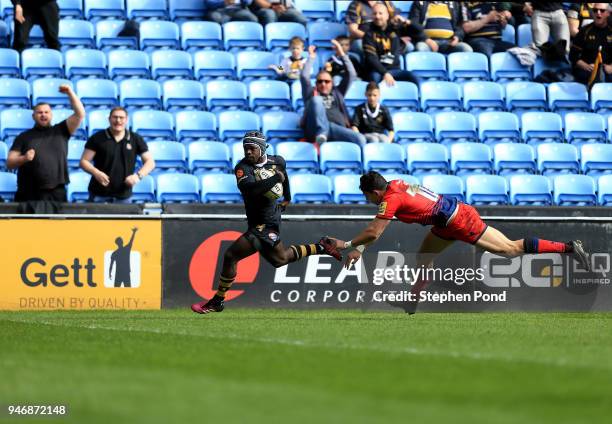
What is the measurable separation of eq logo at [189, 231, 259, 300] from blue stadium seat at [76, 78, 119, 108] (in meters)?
4.42

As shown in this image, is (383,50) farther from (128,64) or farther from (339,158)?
(128,64)

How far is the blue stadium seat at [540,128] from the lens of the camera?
20.8 m

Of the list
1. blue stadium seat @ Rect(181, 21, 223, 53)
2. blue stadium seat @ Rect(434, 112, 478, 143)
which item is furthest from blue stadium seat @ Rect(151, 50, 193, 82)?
blue stadium seat @ Rect(434, 112, 478, 143)

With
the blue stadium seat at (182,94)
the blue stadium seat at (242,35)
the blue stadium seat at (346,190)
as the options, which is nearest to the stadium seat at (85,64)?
the blue stadium seat at (182,94)

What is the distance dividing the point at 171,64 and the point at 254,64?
1416mm

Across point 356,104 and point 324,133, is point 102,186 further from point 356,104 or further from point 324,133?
point 356,104

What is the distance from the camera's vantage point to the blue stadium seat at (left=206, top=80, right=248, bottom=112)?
1969cm

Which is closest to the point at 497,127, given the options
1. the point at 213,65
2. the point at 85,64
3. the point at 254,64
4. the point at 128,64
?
the point at 254,64

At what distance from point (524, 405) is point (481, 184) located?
1298 centimetres

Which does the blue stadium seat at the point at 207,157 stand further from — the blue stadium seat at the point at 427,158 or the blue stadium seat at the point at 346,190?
the blue stadium seat at the point at 427,158

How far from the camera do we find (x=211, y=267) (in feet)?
51.4

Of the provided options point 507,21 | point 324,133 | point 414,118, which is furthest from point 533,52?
point 324,133

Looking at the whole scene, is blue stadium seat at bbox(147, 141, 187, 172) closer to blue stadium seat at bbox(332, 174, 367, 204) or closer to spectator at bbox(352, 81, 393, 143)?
blue stadium seat at bbox(332, 174, 367, 204)

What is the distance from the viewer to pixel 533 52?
22.0m
